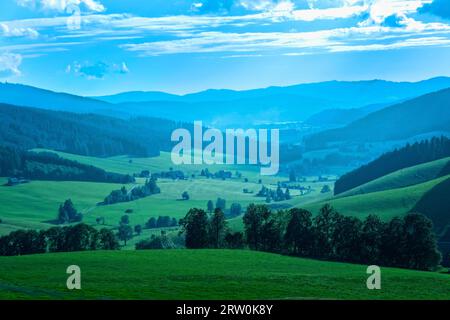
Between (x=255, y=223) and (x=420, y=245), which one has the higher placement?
(x=255, y=223)

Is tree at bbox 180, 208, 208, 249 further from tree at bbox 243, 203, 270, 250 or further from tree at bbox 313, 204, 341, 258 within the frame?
tree at bbox 313, 204, 341, 258

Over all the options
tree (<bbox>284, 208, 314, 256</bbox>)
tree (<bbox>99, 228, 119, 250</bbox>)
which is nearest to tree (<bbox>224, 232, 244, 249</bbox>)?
tree (<bbox>284, 208, 314, 256</bbox>)

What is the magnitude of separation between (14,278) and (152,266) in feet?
86.6

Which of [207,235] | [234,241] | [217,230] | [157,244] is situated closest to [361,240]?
[234,241]

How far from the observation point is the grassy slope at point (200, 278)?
7494 cm

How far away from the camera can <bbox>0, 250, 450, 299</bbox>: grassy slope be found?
74.9 m

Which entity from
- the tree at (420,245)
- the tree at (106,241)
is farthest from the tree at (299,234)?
the tree at (106,241)

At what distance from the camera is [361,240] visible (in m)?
134

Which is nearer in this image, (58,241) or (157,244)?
(58,241)

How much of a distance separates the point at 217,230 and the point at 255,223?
8864 millimetres

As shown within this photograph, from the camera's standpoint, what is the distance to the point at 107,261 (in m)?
113

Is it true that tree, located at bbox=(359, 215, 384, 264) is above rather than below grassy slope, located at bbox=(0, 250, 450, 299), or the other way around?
above

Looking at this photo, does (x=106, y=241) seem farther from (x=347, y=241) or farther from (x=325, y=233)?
(x=347, y=241)
